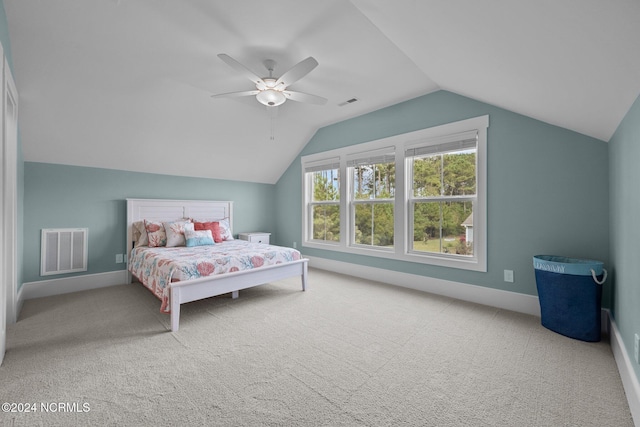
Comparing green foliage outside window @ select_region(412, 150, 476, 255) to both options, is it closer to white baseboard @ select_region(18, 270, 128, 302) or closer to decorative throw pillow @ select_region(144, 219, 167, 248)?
decorative throw pillow @ select_region(144, 219, 167, 248)

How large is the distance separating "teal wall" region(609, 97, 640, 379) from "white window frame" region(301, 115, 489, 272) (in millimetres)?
1055

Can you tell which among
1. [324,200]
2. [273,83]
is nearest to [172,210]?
[324,200]

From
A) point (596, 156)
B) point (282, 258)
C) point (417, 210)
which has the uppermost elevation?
point (596, 156)

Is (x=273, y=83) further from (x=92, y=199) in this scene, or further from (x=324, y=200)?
(x=92, y=199)

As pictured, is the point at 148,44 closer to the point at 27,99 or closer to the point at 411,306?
the point at 27,99

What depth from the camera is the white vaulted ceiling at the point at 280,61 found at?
5.02 ft

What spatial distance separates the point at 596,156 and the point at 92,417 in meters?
4.23

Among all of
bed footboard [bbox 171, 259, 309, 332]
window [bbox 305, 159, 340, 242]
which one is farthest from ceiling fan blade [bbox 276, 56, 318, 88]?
window [bbox 305, 159, 340, 242]

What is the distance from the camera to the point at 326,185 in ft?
16.7

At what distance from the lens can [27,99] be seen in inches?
113

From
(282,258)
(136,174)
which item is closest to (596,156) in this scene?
(282,258)

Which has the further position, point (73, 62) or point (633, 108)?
point (73, 62)

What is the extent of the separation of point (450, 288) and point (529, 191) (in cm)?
141

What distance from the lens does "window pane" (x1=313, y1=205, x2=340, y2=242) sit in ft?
16.2
